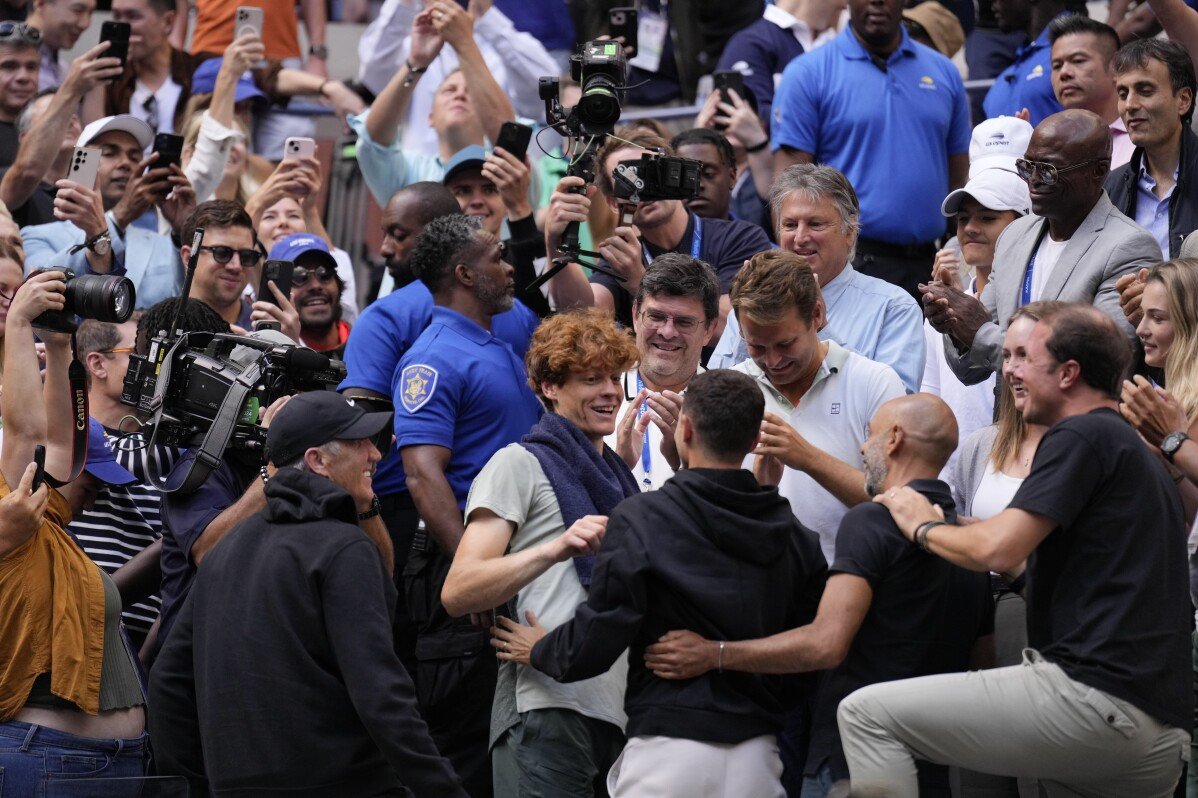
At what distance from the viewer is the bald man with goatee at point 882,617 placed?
4242 mm

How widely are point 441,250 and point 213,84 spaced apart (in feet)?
12.8

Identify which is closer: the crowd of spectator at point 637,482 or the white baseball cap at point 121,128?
the crowd of spectator at point 637,482

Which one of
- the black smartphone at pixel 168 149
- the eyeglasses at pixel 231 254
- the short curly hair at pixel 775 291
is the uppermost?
the short curly hair at pixel 775 291

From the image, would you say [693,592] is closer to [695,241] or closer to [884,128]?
[695,241]

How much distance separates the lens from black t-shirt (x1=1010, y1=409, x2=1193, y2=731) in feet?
13.6

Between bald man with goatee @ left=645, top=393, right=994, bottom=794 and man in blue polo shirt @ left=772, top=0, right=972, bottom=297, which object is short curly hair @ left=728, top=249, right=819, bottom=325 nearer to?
bald man with goatee @ left=645, top=393, right=994, bottom=794

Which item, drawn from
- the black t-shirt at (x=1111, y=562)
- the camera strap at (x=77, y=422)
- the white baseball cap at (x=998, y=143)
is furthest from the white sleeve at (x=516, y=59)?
the black t-shirt at (x=1111, y=562)

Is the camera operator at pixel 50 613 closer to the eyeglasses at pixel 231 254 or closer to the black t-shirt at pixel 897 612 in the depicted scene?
the eyeglasses at pixel 231 254

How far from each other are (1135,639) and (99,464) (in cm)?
345

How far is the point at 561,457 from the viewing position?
4840 mm

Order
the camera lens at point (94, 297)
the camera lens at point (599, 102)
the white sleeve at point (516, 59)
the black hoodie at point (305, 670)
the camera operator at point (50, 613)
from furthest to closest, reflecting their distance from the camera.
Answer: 1. the white sleeve at point (516, 59)
2. the camera lens at point (599, 102)
3. the camera lens at point (94, 297)
4. the camera operator at point (50, 613)
5. the black hoodie at point (305, 670)

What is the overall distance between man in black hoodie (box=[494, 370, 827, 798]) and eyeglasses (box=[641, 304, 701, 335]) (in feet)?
3.45

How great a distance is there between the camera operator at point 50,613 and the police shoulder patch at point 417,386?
1.23m

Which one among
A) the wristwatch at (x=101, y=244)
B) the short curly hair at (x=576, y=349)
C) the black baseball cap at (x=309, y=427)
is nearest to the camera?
the black baseball cap at (x=309, y=427)
